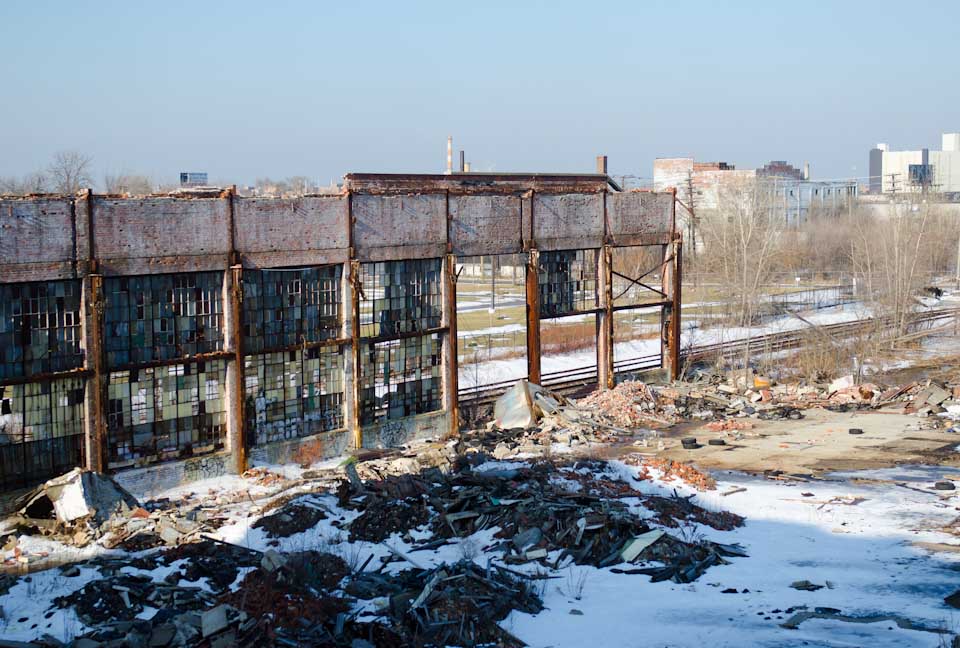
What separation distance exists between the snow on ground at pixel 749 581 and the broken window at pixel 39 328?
12.7 ft

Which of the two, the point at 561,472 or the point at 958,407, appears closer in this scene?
the point at 561,472

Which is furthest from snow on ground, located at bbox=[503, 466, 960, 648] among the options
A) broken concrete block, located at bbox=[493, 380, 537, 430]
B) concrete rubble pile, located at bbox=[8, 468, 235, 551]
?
broken concrete block, located at bbox=[493, 380, 537, 430]

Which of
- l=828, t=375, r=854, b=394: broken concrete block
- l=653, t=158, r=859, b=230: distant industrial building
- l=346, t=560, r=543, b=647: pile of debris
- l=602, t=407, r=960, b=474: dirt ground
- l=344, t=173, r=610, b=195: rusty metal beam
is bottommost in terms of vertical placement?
l=602, t=407, r=960, b=474: dirt ground

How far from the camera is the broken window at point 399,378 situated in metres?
22.1

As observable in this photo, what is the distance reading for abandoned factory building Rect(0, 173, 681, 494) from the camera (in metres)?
16.9

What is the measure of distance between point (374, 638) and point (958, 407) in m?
19.2

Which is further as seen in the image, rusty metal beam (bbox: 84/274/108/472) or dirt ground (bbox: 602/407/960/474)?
dirt ground (bbox: 602/407/960/474)

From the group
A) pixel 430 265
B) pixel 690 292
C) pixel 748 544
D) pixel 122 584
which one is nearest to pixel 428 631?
pixel 122 584

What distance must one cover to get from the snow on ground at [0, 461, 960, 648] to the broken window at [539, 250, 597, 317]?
9.39m

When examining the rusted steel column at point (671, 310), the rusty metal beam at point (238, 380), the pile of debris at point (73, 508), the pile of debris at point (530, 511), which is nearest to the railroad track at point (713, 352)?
the rusted steel column at point (671, 310)

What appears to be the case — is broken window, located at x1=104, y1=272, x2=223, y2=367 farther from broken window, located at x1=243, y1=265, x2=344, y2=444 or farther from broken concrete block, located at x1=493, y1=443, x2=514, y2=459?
broken concrete block, located at x1=493, y1=443, x2=514, y2=459

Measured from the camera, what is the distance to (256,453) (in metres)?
20.1

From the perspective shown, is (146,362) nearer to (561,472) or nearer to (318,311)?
(318,311)

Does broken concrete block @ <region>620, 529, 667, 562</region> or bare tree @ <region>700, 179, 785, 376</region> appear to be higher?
bare tree @ <region>700, 179, 785, 376</region>
